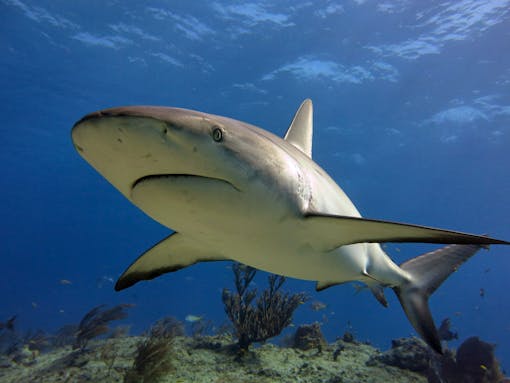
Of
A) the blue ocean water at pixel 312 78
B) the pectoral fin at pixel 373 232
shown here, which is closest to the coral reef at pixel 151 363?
the pectoral fin at pixel 373 232

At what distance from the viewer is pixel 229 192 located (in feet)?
5.74

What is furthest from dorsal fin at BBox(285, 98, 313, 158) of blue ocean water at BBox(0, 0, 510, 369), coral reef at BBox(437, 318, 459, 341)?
coral reef at BBox(437, 318, 459, 341)

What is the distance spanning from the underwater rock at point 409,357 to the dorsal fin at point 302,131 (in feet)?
15.1

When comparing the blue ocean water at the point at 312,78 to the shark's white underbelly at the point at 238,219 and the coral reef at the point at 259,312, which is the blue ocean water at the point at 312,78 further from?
the shark's white underbelly at the point at 238,219

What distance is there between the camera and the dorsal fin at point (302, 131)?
14.2 ft

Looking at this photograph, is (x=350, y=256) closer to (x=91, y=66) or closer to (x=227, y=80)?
(x=227, y=80)

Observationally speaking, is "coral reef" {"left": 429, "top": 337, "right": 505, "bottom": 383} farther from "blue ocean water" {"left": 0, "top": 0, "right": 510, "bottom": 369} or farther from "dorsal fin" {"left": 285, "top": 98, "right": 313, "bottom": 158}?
"dorsal fin" {"left": 285, "top": 98, "right": 313, "bottom": 158}

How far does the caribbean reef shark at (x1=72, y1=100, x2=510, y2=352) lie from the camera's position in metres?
1.45

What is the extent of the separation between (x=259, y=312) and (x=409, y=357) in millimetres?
3085

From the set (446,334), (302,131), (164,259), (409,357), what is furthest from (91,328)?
(446,334)

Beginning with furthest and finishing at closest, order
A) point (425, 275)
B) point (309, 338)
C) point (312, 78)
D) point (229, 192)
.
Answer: point (312, 78) < point (309, 338) < point (425, 275) < point (229, 192)

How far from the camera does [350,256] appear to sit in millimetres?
3127

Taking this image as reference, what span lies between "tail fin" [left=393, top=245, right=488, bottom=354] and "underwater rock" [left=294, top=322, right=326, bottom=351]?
11.0 ft

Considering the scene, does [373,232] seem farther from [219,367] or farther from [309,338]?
[309,338]
